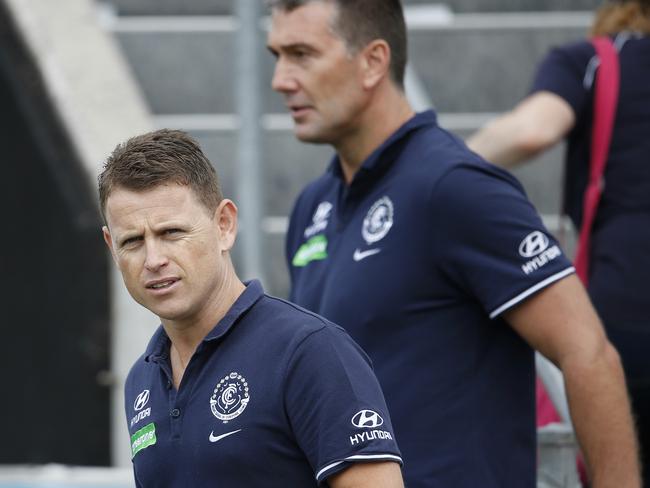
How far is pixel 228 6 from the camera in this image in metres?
7.85

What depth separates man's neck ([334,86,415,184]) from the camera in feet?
11.7

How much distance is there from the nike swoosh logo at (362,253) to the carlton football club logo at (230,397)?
77 cm

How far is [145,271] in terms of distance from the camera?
2.62 m

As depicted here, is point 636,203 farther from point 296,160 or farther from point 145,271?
point 296,160

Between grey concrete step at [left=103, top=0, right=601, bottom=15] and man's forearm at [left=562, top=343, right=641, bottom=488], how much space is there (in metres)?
4.76

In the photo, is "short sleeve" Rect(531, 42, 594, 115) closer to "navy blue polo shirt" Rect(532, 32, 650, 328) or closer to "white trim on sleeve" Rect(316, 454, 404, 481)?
"navy blue polo shirt" Rect(532, 32, 650, 328)

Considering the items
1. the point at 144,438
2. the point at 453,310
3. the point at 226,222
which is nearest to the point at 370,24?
the point at 453,310

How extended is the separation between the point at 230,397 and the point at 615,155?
1783mm

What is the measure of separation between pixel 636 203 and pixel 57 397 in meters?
3.18

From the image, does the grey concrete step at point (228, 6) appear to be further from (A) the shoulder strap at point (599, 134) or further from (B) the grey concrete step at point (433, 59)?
(A) the shoulder strap at point (599, 134)

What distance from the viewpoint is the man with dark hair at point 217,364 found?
2492 millimetres

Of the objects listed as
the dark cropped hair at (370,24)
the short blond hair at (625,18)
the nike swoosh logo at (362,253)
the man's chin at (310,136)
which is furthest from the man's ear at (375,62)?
the short blond hair at (625,18)

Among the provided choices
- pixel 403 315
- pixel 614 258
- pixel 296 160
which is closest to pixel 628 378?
pixel 614 258

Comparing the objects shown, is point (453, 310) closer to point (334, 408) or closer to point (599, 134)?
point (334, 408)
